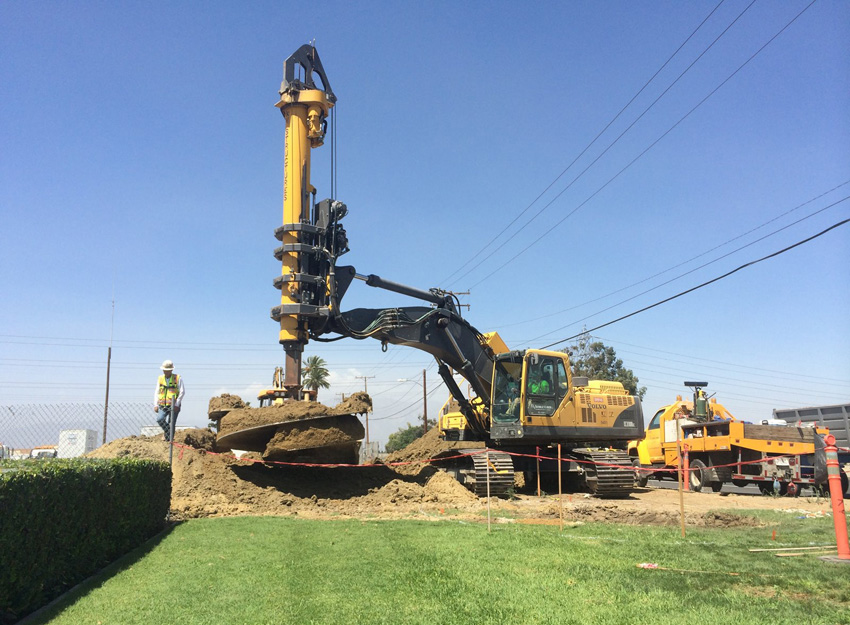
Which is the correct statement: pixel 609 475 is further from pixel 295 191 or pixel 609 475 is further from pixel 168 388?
pixel 168 388

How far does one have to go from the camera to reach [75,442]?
14.3 m

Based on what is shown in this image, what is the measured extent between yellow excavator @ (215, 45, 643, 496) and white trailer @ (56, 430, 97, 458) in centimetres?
465

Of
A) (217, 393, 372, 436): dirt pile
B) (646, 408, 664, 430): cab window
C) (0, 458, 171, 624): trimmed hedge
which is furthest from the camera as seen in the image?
(646, 408, 664, 430): cab window

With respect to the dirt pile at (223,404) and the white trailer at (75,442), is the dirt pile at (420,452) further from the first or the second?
the white trailer at (75,442)

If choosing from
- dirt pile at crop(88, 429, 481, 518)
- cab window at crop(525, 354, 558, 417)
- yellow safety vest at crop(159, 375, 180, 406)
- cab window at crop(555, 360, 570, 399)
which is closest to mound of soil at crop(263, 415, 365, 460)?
dirt pile at crop(88, 429, 481, 518)

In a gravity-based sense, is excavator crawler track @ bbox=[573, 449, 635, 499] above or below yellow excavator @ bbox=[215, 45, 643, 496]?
below

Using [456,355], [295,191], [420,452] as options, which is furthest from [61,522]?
[420,452]

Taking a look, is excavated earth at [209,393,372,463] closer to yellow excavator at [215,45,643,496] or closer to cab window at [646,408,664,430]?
yellow excavator at [215,45,643,496]

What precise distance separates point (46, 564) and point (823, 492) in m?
18.9

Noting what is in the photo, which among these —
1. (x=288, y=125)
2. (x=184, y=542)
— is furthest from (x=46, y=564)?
(x=288, y=125)

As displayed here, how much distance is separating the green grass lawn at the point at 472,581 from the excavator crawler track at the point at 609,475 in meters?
6.57

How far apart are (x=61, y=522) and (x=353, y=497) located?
7845 mm

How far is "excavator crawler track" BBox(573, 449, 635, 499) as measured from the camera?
16.2 metres

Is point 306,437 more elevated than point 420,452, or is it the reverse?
point 306,437
